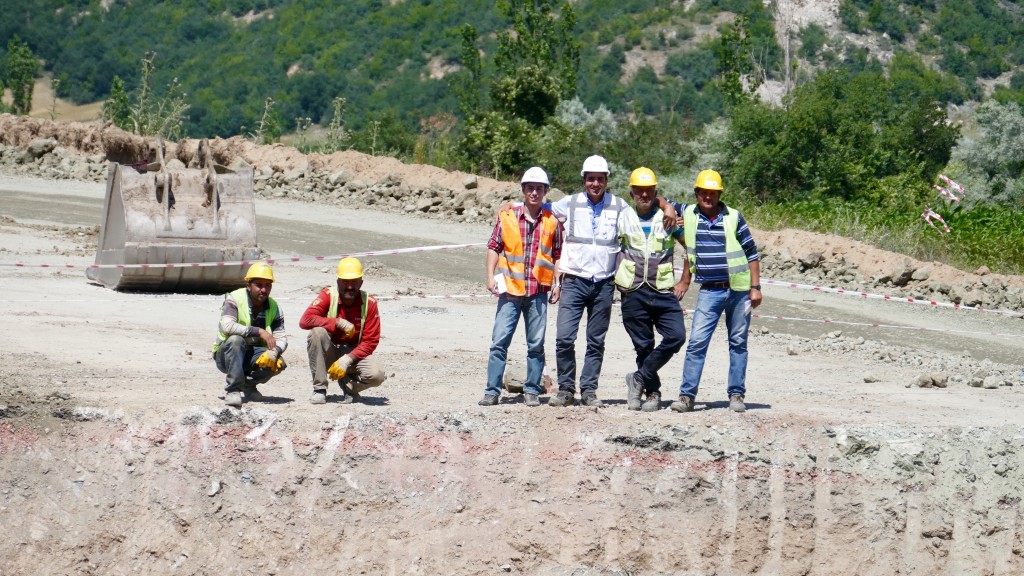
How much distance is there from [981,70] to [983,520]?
2877 inches

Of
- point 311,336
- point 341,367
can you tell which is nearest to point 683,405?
point 341,367

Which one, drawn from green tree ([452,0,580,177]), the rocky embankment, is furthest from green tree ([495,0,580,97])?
the rocky embankment

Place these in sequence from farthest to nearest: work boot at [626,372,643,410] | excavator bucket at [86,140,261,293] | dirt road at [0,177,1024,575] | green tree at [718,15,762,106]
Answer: green tree at [718,15,762,106] < excavator bucket at [86,140,261,293] < work boot at [626,372,643,410] < dirt road at [0,177,1024,575]

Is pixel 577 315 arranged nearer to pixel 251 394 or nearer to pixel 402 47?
pixel 251 394

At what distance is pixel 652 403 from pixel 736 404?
63 cm

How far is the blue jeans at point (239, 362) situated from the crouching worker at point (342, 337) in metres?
0.37

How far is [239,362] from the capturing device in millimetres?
9352

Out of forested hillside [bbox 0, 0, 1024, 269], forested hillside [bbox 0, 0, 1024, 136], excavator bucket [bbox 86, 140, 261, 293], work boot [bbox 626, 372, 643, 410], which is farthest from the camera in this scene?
forested hillside [bbox 0, 0, 1024, 136]

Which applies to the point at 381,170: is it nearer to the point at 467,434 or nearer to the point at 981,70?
the point at 467,434

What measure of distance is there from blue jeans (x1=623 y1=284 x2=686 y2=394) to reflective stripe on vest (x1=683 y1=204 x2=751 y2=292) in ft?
1.31

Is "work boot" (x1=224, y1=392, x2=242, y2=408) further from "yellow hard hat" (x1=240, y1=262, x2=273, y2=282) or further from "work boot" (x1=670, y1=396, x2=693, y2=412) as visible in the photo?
"work boot" (x1=670, y1=396, x2=693, y2=412)

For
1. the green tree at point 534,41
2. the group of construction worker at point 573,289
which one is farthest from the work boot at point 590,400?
the green tree at point 534,41

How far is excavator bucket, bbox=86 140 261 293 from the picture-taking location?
16125 millimetres

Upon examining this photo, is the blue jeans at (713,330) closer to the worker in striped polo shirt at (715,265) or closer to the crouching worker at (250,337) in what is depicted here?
the worker in striped polo shirt at (715,265)
